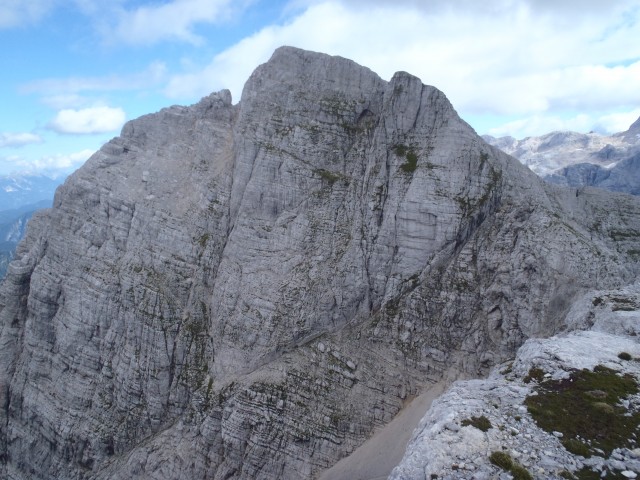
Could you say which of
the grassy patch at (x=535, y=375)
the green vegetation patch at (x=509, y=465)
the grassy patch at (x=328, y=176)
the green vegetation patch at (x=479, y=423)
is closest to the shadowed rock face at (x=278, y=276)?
the grassy patch at (x=328, y=176)

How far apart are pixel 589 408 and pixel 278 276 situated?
46.1 meters

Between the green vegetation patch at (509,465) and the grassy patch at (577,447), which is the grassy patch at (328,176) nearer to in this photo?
the grassy patch at (577,447)

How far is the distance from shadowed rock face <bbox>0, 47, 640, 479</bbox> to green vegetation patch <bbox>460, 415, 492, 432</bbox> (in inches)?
1250

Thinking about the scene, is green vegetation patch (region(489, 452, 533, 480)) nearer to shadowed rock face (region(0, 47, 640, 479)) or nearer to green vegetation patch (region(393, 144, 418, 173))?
shadowed rock face (region(0, 47, 640, 479))

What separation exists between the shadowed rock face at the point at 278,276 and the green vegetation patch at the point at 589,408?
2549 centimetres

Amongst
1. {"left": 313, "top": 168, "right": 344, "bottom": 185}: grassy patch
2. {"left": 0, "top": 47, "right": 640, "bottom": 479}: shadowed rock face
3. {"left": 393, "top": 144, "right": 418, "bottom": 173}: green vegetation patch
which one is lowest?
{"left": 0, "top": 47, "right": 640, "bottom": 479}: shadowed rock face

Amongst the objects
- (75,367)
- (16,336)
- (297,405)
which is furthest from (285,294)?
(16,336)

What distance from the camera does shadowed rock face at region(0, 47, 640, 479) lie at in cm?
5447

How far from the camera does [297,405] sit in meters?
54.7

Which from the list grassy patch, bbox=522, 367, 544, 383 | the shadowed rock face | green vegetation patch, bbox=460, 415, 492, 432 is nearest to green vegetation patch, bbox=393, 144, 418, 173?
the shadowed rock face

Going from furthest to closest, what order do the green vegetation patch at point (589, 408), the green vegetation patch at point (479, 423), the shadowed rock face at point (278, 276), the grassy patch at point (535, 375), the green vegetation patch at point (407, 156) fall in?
the green vegetation patch at point (407, 156), the shadowed rock face at point (278, 276), the grassy patch at point (535, 375), the green vegetation patch at point (479, 423), the green vegetation patch at point (589, 408)

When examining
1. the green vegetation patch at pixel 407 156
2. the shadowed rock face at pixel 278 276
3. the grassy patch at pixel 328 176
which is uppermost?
the green vegetation patch at pixel 407 156

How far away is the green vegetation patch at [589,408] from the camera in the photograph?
1927 centimetres

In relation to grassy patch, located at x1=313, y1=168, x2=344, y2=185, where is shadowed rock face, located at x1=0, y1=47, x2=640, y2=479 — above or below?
below
